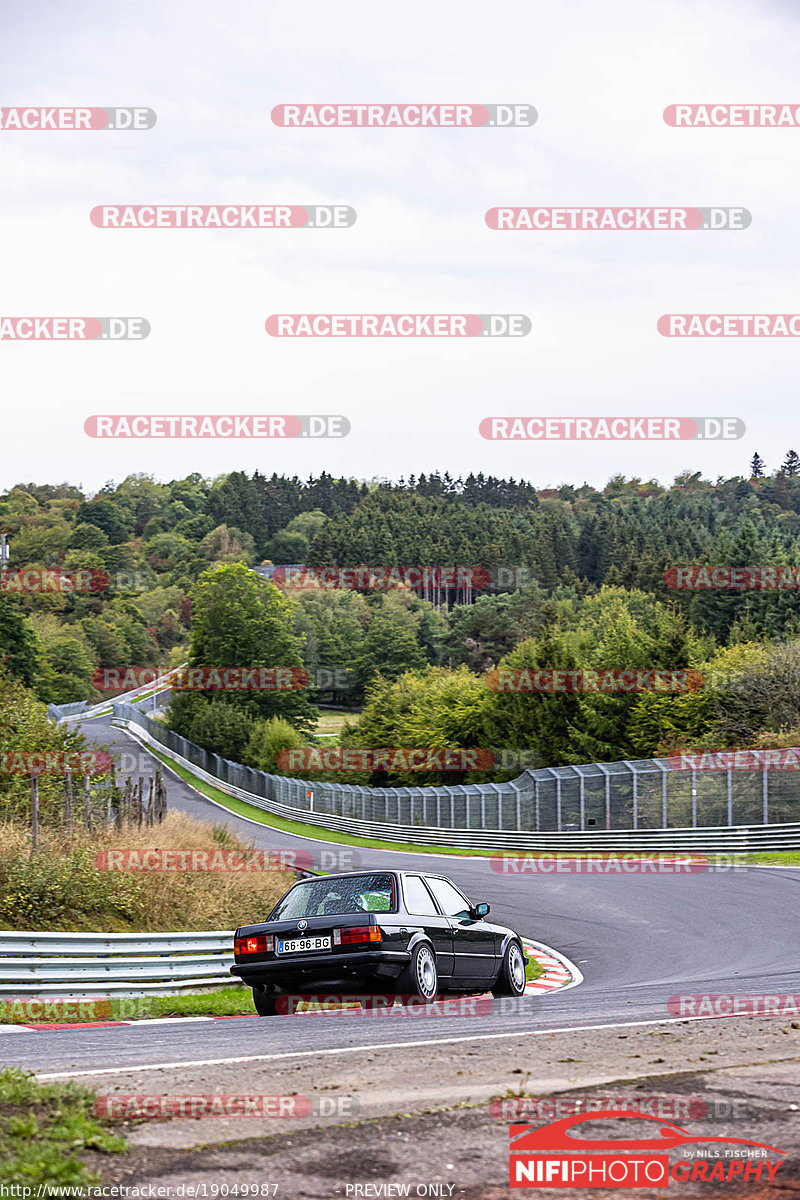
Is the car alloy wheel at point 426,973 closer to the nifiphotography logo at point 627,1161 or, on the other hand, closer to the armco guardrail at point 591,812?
the nifiphotography logo at point 627,1161

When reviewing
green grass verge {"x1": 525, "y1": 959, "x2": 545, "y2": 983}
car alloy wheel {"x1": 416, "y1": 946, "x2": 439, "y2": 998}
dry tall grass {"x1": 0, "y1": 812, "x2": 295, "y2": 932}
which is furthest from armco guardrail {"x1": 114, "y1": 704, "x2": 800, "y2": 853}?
car alloy wheel {"x1": 416, "y1": 946, "x2": 439, "y2": 998}

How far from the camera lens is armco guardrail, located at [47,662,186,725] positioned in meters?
95.0

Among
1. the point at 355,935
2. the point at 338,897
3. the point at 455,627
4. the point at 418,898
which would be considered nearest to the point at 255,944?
the point at 338,897

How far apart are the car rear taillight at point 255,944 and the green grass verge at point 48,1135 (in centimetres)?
513

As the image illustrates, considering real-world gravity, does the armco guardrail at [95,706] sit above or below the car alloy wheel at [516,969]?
below

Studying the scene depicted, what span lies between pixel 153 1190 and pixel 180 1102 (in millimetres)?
1224

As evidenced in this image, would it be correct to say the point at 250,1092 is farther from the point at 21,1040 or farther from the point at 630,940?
the point at 630,940

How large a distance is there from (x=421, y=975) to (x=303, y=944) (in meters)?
1.14

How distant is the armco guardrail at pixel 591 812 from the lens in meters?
30.2

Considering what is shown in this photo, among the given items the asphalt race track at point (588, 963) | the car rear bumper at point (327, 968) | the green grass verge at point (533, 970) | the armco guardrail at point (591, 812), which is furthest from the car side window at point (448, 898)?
the armco guardrail at point (591, 812)

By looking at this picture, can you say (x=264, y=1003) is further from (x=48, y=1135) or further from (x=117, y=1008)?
(x=48, y=1135)

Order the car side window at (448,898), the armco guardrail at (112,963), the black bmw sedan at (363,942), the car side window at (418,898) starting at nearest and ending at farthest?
the black bmw sedan at (363,942)
the car side window at (418,898)
the armco guardrail at (112,963)
the car side window at (448,898)

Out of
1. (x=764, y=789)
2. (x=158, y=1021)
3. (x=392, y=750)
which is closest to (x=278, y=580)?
(x=392, y=750)

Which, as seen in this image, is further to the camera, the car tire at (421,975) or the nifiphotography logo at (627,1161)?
the car tire at (421,975)
